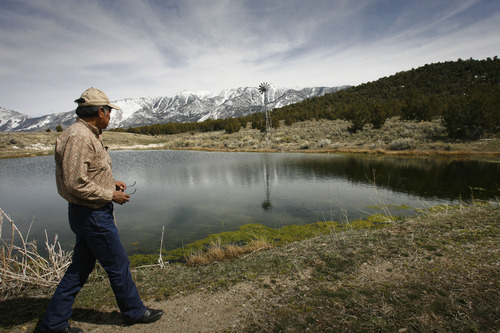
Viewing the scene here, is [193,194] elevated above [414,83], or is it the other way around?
[414,83]

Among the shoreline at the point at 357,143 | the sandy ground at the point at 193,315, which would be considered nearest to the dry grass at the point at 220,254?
the sandy ground at the point at 193,315

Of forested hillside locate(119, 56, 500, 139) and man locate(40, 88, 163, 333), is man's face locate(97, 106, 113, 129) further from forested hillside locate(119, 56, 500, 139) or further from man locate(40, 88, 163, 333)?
forested hillside locate(119, 56, 500, 139)

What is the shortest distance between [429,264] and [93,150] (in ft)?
17.0

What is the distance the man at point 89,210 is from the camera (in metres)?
2.53

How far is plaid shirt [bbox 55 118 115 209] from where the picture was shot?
2488 mm

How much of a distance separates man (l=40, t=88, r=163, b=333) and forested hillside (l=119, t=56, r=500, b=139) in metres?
34.6

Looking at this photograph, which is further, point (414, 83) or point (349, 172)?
point (414, 83)

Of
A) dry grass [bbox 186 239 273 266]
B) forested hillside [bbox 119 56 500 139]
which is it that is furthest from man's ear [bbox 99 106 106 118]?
forested hillside [bbox 119 56 500 139]

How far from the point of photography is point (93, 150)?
268cm

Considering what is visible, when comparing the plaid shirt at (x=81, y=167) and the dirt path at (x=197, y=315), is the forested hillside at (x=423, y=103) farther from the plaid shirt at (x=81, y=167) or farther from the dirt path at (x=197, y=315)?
the plaid shirt at (x=81, y=167)

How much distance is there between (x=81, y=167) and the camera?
252 centimetres

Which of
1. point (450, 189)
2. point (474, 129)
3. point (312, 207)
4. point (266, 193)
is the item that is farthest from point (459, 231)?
point (474, 129)

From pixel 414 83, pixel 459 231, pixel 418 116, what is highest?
pixel 414 83

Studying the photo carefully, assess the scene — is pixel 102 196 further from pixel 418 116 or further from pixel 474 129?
pixel 418 116
